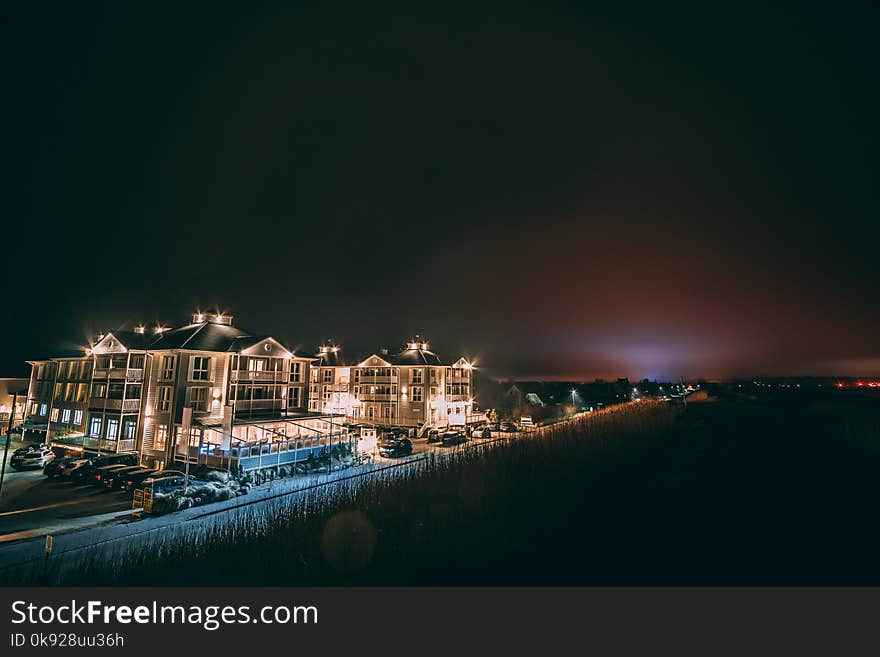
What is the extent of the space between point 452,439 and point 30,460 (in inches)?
1247

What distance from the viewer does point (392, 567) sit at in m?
8.58

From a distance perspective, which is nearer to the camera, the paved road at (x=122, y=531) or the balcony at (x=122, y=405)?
the paved road at (x=122, y=531)

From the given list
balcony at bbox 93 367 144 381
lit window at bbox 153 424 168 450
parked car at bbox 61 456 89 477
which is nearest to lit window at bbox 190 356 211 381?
lit window at bbox 153 424 168 450

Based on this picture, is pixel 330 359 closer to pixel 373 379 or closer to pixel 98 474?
pixel 373 379

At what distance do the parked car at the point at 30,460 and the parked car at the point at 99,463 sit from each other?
4.30 m

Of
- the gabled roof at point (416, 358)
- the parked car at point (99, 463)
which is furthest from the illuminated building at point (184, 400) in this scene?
the gabled roof at point (416, 358)

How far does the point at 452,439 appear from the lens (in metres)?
37.9

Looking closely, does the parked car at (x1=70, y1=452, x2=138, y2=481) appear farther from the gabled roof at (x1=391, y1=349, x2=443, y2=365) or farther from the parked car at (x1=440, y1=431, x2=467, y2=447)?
the gabled roof at (x1=391, y1=349, x2=443, y2=365)

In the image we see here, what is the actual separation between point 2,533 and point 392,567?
1790 cm

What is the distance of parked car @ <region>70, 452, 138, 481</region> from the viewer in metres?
22.8

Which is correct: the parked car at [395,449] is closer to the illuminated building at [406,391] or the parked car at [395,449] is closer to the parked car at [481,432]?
the parked car at [481,432]

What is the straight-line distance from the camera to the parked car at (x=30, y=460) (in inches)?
994
